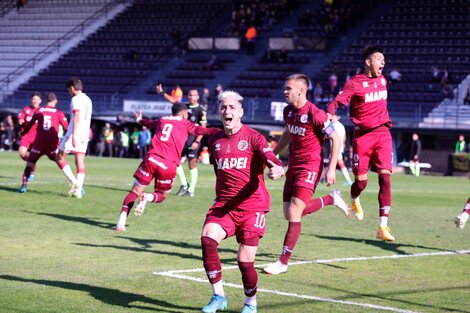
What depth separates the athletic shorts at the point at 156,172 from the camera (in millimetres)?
15641

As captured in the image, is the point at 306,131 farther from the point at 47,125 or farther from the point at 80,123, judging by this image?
the point at 47,125

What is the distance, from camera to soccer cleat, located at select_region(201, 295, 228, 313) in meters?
8.55

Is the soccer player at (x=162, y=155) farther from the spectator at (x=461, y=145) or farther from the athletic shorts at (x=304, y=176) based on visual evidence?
the spectator at (x=461, y=145)

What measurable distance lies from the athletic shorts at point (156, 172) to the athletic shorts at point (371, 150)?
339 centimetres

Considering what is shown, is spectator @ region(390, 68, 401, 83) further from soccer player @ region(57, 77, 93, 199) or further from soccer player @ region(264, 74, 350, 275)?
soccer player @ region(264, 74, 350, 275)

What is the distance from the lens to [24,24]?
6569 cm

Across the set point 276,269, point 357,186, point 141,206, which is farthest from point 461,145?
point 276,269

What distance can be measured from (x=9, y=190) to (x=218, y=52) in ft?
121

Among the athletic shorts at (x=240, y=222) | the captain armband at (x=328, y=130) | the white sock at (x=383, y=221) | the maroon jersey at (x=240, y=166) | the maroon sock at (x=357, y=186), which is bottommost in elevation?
the white sock at (x=383, y=221)

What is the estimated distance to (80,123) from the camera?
1989cm

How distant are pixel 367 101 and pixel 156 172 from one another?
3.95 metres

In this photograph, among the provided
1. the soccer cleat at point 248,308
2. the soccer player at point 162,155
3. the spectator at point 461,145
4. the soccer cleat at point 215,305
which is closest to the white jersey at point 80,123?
the soccer player at point 162,155

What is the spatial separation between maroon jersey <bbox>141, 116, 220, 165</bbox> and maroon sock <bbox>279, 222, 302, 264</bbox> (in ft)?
16.3

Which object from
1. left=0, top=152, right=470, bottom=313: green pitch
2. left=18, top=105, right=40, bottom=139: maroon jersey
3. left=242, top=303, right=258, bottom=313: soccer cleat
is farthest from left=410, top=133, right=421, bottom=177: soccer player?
left=242, top=303, right=258, bottom=313: soccer cleat
